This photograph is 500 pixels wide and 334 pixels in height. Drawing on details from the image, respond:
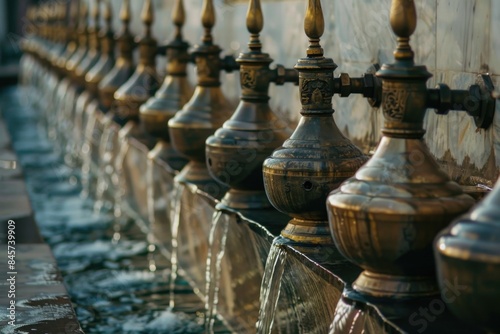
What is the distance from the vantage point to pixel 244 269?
5.40m

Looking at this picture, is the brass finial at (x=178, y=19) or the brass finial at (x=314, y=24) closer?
the brass finial at (x=314, y=24)

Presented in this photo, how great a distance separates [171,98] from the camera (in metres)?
7.75

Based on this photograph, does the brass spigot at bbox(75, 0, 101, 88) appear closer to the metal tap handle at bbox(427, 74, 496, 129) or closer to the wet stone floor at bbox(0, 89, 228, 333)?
the wet stone floor at bbox(0, 89, 228, 333)

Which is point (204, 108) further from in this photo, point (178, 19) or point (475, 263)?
point (475, 263)

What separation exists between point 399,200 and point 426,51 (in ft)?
5.79

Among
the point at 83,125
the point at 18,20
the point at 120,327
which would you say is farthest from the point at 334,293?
the point at 18,20

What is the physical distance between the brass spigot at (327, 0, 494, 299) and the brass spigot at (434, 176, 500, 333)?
0.47m

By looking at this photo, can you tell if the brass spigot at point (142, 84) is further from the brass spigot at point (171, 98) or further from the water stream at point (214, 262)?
the water stream at point (214, 262)

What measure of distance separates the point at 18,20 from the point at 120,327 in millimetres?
45652

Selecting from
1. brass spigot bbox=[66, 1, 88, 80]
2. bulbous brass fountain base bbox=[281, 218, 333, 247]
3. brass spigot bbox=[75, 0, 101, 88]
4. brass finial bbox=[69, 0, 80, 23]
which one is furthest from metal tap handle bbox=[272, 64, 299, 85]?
brass finial bbox=[69, 0, 80, 23]

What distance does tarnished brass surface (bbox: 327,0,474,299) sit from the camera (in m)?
3.39

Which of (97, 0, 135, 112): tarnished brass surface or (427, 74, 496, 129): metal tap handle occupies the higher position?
(427, 74, 496, 129): metal tap handle

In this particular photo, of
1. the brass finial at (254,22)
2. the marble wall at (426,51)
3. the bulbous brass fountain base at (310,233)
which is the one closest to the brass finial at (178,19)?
the marble wall at (426,51)

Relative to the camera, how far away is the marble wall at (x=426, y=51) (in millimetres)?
4402
